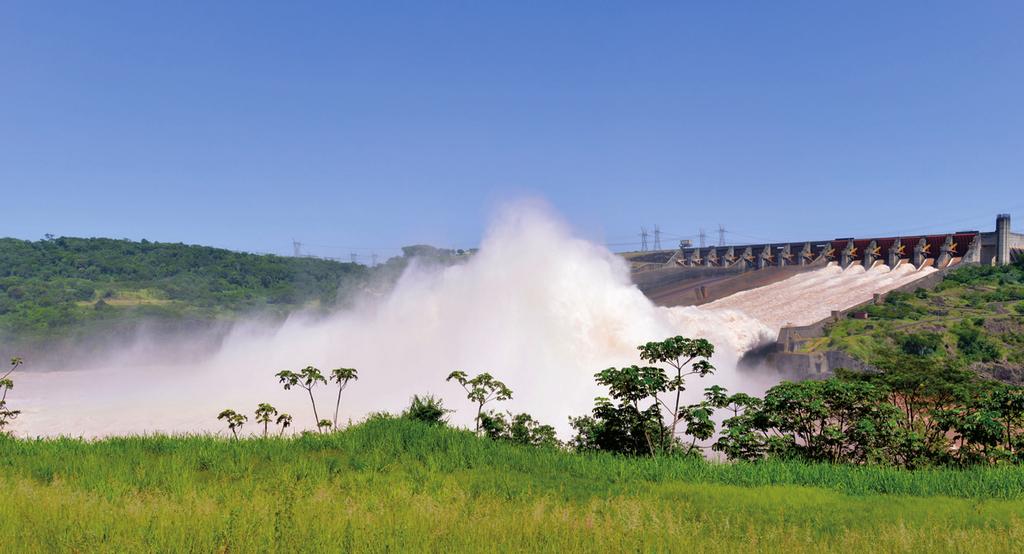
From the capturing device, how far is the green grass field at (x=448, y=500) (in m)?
9.88

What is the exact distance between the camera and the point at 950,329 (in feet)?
200

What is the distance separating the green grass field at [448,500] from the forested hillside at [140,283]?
104325 mm

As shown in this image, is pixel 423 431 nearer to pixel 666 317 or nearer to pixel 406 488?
pixel 406 488

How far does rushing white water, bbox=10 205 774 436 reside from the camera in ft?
155

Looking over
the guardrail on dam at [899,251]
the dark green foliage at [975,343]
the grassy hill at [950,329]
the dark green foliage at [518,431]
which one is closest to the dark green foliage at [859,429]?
the dark green foliage at [518,431]

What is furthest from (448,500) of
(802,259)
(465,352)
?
(802,259)

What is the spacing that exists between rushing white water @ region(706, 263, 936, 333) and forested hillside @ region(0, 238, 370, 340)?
75.6 m

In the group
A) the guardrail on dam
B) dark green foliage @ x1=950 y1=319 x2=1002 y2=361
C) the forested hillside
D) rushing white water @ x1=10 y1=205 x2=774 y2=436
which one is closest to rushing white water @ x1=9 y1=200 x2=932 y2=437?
rushing white water @ x1=10 y1=205 x2=774 y2=436

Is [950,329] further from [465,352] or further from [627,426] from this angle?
[627,426]

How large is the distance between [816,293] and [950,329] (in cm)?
2555

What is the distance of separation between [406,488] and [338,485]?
1.28 m

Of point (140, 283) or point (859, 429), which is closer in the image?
point (859, 429)

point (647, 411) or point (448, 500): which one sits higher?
point (647, 411)

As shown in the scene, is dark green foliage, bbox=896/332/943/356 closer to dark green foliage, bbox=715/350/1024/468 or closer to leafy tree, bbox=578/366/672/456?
dark green foliage, bbox=715/350/1024/468
